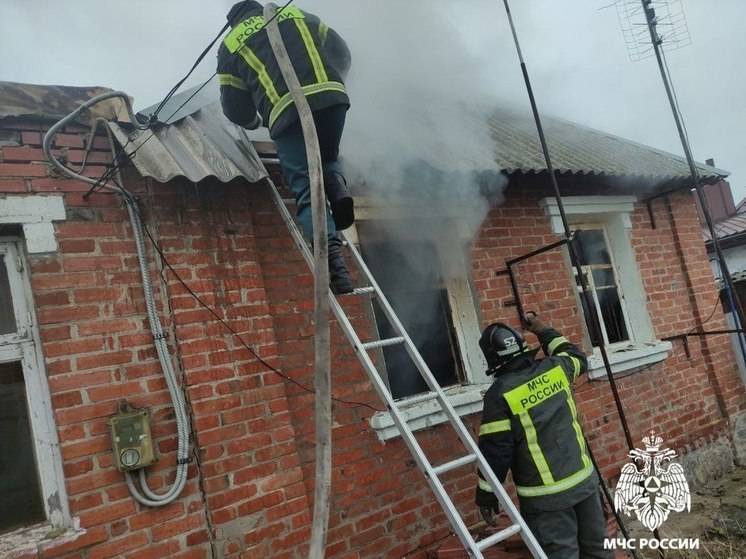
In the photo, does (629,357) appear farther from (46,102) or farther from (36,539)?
(46,102)

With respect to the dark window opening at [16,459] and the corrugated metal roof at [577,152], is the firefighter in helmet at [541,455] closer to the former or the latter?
the corrugated metal roof at [577,152]

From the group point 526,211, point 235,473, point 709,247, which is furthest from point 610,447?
point 709,247

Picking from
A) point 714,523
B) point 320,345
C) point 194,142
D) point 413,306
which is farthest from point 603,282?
point 320,345

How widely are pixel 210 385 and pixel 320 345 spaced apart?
1.26m

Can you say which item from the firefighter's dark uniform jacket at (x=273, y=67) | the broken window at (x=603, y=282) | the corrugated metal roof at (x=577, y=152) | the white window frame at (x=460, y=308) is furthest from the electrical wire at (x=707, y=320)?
the firefighter's dark uniform jacket at (x=273, y=67)

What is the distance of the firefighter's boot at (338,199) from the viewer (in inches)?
120

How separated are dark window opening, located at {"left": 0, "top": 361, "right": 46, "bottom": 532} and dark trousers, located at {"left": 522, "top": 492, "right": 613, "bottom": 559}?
266 cm

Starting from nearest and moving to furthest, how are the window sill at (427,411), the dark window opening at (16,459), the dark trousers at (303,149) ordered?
the dark window opening at (16,459) → the dark trousers at (303,149) → the window sill at (427,411)

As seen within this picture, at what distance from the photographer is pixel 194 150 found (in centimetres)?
324

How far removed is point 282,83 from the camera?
9.51 feet

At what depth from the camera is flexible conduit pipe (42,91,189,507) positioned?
2.84 m

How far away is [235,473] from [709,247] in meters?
13.5

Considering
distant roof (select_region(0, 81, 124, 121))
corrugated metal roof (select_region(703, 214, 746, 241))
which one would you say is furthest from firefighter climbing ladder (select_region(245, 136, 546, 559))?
corrugated metal roof (select_region(703, 214, 746, 241))

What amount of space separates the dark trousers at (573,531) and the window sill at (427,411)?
957mm
